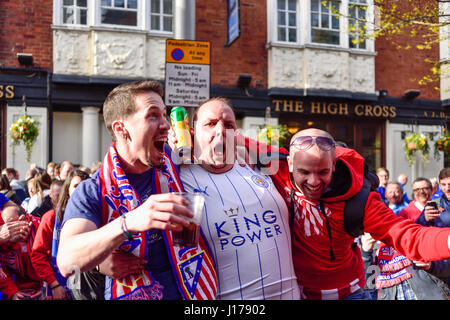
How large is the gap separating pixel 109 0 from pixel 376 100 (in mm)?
7530

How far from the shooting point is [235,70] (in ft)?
37.4

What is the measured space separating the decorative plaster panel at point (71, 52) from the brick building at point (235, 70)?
0.08 ft

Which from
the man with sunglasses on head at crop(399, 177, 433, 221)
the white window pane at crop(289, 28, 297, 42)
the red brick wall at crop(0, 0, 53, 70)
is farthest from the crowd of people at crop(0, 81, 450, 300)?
the white window pane at crop(289, 28, 297, 42)

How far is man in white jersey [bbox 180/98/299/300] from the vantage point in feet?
6.82

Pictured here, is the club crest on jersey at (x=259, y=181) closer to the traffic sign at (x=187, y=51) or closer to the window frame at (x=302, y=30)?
the traffic sign at (x=187, y=51)

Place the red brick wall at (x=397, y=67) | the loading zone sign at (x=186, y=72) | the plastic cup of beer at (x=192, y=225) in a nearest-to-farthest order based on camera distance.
→ the plastic cup of beer at (x=192, y=225)
the loading zone sign at (x=186, y=72)
the red brick wall at (x=397, y=67)

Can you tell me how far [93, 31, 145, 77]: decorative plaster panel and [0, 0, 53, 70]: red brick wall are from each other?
1.13 metres

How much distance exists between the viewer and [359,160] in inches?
94.8

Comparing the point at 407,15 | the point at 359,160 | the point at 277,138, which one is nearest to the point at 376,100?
the point at 277,138

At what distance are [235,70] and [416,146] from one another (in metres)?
5.33

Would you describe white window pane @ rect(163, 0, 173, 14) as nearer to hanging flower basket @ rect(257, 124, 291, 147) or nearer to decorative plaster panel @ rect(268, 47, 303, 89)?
decorative plaster panel @ rect(268, 47, 303, 89)

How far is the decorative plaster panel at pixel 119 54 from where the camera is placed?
33.8 ft

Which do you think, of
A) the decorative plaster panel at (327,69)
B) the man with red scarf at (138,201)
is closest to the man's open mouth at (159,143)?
the man with red scarf at (138,201)

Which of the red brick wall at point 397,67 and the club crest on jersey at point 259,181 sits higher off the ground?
the red brick wall at point 397,67
